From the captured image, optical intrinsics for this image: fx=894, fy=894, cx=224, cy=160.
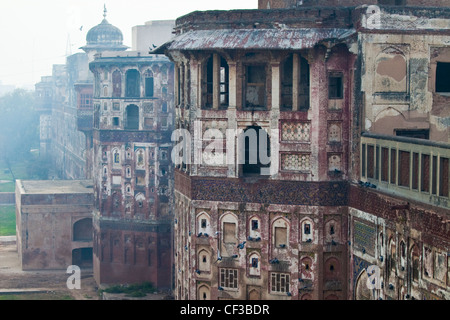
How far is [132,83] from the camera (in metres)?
48.5

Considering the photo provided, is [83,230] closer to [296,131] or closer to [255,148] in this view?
[255,148]

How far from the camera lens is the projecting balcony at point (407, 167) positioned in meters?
20.1

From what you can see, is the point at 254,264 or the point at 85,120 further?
the point at 85,120

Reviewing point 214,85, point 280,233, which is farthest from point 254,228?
point 214,85

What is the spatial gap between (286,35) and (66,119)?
6255 centimetres

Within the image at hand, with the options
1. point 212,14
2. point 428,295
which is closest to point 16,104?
point 212,14

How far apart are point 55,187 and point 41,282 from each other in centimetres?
807

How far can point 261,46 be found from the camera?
83.3 feet

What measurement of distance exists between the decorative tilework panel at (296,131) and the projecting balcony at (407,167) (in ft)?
5.91

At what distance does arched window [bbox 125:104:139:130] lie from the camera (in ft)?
158

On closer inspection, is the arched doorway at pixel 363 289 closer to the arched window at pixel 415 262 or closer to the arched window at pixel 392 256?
Answer: the arched window at pixel 392 256

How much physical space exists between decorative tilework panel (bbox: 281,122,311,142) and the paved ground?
22.5 metres

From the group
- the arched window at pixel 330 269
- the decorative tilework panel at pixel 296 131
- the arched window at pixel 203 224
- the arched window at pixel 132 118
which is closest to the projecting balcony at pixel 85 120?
the arched window at pixel 132 118

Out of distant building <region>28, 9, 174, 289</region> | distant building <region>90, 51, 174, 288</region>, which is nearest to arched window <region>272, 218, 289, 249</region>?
distant building <region>28, 9, 174, 289</region>
